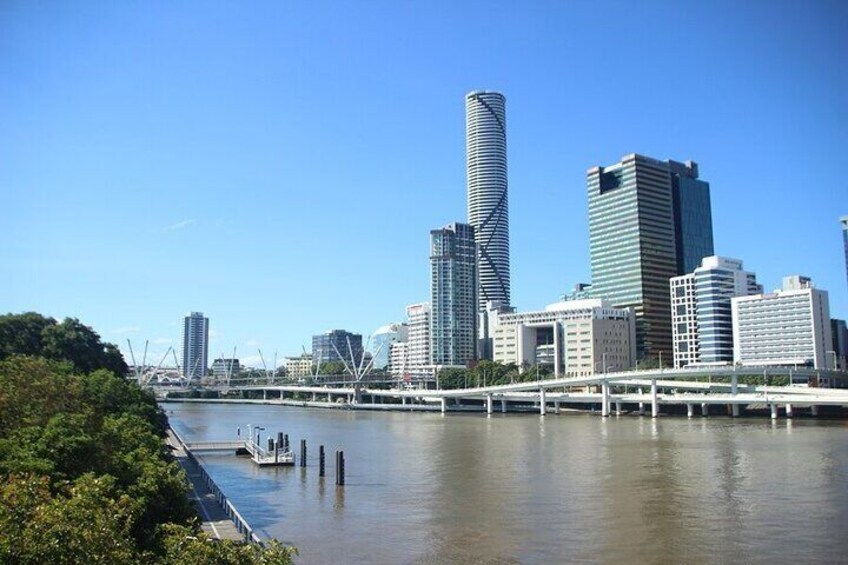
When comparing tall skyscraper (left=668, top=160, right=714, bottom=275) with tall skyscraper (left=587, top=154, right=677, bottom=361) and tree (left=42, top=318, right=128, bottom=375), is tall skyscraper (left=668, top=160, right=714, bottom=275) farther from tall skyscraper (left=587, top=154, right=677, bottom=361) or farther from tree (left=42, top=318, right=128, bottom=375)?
tree (left=42, top=318, right=128, bottom=375)

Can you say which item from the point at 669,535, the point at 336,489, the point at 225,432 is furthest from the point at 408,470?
the point at 225,432

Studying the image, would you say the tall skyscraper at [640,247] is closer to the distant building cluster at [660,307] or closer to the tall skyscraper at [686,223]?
the distant building cluster at [660,307]

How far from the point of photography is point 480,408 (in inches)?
5935

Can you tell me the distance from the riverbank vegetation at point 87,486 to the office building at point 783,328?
435 ft

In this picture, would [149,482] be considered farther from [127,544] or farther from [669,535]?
[669,535]

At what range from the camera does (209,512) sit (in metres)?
31.7

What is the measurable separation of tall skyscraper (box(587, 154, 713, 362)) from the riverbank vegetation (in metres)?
151

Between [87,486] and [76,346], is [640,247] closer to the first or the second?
[76,346]

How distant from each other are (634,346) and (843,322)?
4775 cm

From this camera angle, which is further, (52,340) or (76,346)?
(76,346)

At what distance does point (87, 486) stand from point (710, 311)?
158m

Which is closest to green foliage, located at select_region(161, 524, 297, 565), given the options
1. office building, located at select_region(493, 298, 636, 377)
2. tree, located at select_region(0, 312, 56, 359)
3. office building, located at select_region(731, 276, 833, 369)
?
tree, located at select_region(0, 312, 56, 359)

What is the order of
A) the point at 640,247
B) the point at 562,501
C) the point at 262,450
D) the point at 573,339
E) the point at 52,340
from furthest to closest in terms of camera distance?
the point at 640,247 < the point at 573,339 < the point at 52,340 < the point at 262,450 < the point at 562,501

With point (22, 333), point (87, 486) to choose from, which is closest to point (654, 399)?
point (22, 333)
